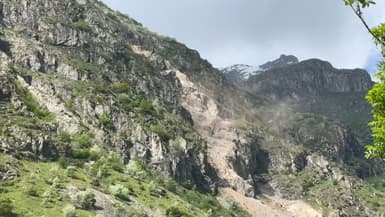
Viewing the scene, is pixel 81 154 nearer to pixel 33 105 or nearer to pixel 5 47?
pixel 33 105

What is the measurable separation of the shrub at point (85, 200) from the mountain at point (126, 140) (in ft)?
0.57

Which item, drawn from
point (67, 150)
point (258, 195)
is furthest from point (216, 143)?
point (67, 150)

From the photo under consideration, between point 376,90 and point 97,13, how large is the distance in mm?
162738

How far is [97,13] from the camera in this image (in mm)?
174250

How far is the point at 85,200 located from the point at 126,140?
50.4 m

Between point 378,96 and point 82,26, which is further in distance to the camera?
point 82,26

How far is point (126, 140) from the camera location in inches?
4414

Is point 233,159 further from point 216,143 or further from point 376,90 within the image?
point 376,90

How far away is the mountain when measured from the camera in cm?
7225

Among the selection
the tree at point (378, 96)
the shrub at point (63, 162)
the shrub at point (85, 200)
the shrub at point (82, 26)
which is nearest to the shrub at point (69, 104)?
the shrub at point (63, 162)

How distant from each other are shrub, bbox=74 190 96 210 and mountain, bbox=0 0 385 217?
0.18 metres

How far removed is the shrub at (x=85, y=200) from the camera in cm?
6112

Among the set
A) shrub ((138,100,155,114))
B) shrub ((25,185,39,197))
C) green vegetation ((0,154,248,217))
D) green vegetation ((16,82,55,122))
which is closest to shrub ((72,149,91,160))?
green vegetation ((0,154,248,217))

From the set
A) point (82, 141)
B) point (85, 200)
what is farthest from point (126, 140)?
point (85, 200)
